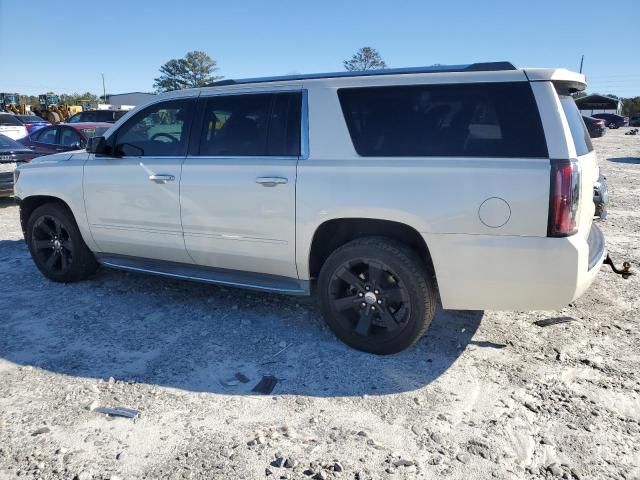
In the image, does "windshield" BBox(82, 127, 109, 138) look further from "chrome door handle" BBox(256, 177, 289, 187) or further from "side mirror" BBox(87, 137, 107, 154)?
"chrome door handle" BBox(256, 177, 289, 187)

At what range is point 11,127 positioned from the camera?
18031 millimetres

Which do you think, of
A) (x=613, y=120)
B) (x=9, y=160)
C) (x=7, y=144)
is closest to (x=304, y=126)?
(x=9, y=160)

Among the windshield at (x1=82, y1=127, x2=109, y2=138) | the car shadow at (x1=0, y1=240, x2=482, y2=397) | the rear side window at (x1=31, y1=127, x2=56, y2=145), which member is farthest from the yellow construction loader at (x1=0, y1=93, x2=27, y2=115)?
the car shadow at (x1=0, y1=240, x2=482, y2=397)

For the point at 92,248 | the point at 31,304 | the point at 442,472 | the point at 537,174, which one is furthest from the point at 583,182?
the point at 31,304

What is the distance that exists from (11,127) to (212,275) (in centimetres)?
1775

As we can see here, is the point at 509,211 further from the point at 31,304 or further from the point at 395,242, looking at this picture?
the point at 31,304

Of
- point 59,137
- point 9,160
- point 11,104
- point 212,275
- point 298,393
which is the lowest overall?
point 298,393

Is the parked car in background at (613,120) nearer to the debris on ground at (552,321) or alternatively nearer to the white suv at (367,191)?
the debris on ground at (552,321)

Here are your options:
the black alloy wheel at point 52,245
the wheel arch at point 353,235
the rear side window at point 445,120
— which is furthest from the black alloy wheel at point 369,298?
the black alloy wheel at point 52,245

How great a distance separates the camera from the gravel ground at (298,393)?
8.36 feet

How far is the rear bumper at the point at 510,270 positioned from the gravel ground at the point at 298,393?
21.6 inches

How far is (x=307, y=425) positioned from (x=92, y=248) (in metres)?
3.10

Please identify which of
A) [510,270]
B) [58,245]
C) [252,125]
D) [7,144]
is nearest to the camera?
[510,270]

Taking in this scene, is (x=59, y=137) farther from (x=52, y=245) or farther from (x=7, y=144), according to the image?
(x=52, y=245)
